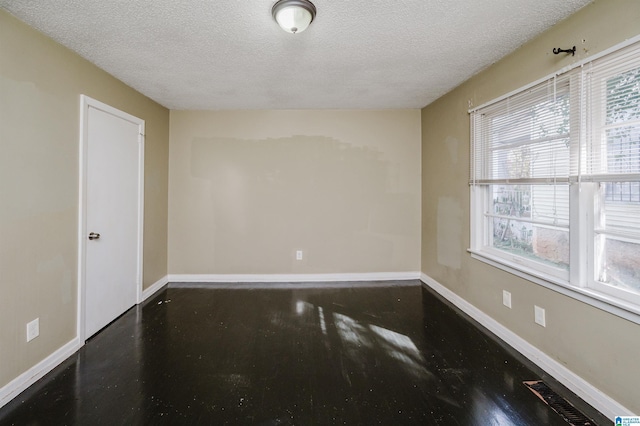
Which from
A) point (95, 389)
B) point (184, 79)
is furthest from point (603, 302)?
point (184, 79)

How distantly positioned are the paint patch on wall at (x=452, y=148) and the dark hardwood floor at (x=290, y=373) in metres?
1.67

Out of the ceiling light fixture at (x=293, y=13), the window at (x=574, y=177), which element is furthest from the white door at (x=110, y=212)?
the window at (x=574, y=177)

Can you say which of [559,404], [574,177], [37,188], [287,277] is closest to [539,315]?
[559,404]

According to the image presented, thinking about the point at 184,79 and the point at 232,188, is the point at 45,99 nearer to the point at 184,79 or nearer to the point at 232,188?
the point at 184,79

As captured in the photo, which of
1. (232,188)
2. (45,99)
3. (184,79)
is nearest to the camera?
(45,99)

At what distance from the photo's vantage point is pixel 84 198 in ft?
7.95

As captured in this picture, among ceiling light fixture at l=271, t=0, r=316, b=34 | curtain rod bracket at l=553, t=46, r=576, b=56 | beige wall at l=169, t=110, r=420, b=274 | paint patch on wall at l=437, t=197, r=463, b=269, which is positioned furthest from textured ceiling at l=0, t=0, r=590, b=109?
paint patch on wall at l=437, t=197, r=463, b=269

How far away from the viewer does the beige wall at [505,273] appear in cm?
161

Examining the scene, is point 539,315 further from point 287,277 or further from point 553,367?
point 287,277

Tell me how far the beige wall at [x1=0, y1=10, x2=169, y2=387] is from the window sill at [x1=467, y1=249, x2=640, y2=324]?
11.8 ft

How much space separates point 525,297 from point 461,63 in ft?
6.77

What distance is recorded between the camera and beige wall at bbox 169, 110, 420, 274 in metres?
3.96

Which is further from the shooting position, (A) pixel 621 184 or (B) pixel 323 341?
(B) pixel 323 341

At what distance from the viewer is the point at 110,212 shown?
279cm
